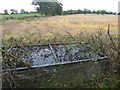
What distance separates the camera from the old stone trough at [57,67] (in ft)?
8.70

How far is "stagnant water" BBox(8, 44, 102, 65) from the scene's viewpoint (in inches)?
126

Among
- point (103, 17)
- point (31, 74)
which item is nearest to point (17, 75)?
point (31, 74)

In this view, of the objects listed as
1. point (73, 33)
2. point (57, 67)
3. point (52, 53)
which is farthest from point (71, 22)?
point (57, 67)

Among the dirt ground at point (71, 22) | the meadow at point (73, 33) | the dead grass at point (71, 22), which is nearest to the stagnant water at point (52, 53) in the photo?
the meadow at point (73, 33)

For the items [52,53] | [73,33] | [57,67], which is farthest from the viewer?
[73,33]

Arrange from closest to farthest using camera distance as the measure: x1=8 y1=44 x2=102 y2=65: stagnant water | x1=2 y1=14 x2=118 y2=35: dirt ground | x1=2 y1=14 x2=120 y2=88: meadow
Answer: x1=8 y1=44 x2=102 y2=65: stagnant water → x1=2 y1=14 x2=120 y2=88: meadow → x1=2 y1=14 x2=118 y2=35: dirt ground

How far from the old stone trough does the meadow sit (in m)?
0.28

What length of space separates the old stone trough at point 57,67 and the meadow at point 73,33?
279 mm

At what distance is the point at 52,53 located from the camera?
354 cm

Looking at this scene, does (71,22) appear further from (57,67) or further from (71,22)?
(57,67)

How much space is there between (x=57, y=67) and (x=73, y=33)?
439 cm

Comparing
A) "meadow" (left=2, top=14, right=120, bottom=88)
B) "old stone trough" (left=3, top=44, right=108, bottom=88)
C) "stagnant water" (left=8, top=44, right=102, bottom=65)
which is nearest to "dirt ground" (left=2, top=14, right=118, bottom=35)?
"meadow" (left=2, top=14, right=120, bottom=88)

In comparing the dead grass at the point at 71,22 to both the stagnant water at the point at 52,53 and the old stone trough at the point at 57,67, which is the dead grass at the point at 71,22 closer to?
the stagnant water at the point at 52,53

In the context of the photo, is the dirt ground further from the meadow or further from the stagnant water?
the stagnant water
